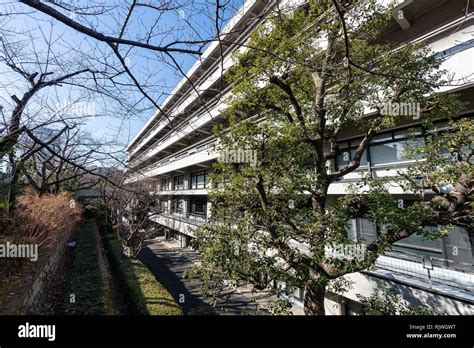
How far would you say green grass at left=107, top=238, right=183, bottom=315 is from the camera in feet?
20.6

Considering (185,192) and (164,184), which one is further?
(164,184)

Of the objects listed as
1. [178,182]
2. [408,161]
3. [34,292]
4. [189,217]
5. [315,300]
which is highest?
[178,182]

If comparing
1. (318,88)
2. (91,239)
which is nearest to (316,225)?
(318,88)

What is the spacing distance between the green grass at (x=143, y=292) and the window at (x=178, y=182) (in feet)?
Answer: 35.7

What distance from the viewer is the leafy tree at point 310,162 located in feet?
11.4

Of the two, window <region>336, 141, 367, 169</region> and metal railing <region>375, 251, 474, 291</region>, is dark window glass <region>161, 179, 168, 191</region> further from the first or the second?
metal railing <region>375, 251, 474, 291</region>

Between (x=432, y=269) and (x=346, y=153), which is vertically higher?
(x=346, y=153)

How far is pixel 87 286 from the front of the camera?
7.51 m

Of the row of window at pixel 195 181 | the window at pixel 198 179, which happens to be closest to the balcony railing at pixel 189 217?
the row of window at pixel 195 181

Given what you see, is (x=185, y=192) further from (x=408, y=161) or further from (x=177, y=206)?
(x=408, y=161)

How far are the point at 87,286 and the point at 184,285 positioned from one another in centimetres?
393

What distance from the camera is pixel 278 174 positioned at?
4137 mm

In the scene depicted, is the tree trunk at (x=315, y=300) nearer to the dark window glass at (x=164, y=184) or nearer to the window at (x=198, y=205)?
the window at (x=198, y=205)

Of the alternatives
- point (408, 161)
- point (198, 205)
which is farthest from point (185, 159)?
point (408, 161)
